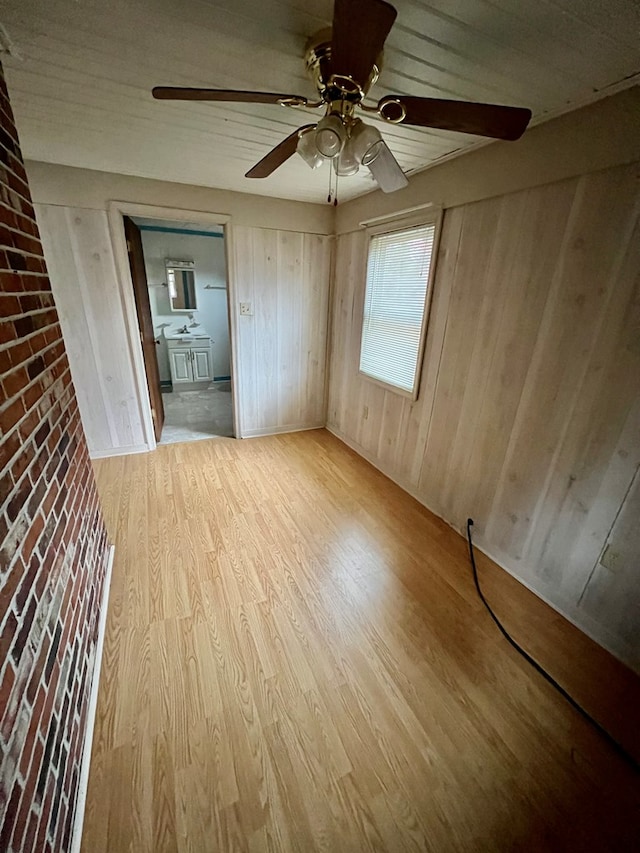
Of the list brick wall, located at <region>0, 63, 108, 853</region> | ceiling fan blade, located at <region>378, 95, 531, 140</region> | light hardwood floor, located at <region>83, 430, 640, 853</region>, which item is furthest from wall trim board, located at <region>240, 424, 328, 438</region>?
ceiling fan blade, located at <region>378, 95, 531, 140</region>

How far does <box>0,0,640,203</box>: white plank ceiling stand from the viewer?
97 centimetres

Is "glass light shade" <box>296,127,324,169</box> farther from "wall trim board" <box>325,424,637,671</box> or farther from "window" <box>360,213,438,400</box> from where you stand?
"wall trim board" <box>325,424,637,671</box>

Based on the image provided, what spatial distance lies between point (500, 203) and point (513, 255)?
0.30 m

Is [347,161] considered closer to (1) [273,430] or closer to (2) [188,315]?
(1) [273,430]

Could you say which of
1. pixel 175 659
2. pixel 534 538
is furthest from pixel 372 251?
pixel 175 659

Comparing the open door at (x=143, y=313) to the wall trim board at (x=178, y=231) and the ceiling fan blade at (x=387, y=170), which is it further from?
the ceiling fan blade at (x=387, y=170)

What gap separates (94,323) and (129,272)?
0.51 metres

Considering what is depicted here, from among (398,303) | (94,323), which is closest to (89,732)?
(94,323)

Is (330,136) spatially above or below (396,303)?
above

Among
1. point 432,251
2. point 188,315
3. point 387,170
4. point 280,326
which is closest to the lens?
point 387,170

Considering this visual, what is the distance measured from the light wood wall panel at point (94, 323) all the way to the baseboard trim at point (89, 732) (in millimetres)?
1674

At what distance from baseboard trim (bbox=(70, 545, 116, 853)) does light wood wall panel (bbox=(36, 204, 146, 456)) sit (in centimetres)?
167

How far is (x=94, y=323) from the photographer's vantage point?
2.66 meters

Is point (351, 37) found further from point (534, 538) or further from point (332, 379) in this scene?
point (332, 379)
